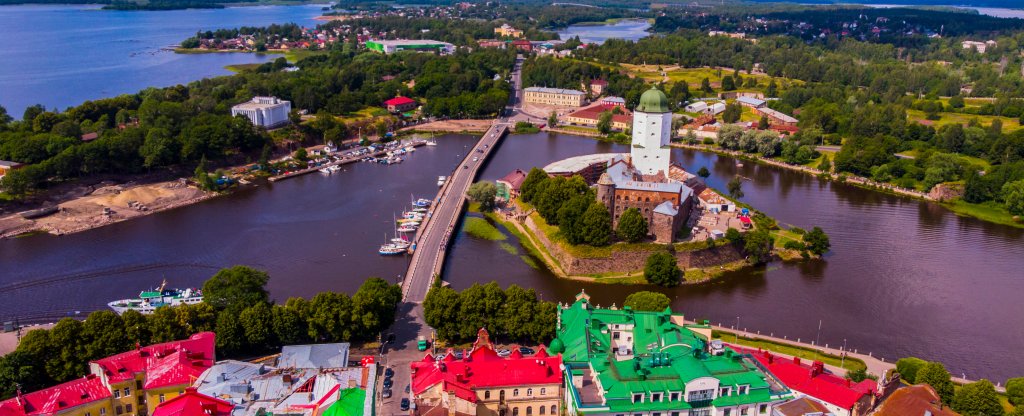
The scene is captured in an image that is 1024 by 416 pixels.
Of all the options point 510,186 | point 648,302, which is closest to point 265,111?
point 510,186

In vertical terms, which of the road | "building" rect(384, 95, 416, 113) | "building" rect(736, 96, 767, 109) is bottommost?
the road

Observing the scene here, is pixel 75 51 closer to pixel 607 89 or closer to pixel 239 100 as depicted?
pixel 239 100

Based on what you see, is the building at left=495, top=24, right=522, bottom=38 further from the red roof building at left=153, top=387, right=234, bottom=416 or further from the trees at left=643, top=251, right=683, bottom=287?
the red roof building at left=153, top=387, right=234, bottom=416

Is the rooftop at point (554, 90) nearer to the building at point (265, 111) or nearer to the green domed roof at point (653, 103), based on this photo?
the building at point (265, 111)

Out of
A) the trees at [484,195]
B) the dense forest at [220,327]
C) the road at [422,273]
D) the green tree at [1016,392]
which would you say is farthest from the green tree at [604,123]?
the green tree at [1016,392]

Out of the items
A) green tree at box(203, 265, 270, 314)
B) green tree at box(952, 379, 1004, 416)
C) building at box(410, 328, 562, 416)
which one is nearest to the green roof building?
building at box(410, 328, 562, 416)

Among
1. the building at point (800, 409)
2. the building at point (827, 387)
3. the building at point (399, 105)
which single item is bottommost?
the building at point (827, 387)

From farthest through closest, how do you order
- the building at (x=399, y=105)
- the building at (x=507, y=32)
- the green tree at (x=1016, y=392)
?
the building at (x=507, y=32) → the building at (x=399, y=105) → the green tree at (x=1016, y=392)
